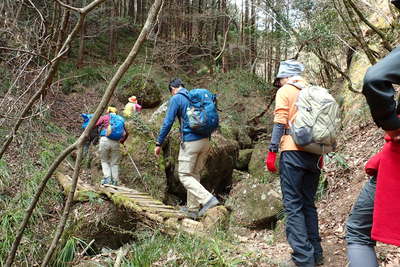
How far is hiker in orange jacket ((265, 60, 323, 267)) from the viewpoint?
3.60 m

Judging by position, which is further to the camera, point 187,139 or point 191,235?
point 187,139

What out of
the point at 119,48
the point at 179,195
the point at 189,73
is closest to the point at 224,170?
the point at 179,195

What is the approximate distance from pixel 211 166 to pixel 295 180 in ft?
17.6

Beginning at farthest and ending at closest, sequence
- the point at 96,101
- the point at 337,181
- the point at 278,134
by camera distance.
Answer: the point at 96,101 → the point at 337,181 → the point at 278,134

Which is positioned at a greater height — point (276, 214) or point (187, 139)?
point (187, 139)

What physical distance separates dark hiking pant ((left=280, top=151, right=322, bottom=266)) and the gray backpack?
0.16 m

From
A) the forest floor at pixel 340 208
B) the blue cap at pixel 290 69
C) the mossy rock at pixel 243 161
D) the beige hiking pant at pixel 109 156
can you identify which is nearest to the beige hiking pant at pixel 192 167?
the forest floor at pixel 340 208

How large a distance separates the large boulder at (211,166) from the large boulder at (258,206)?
5.44ft

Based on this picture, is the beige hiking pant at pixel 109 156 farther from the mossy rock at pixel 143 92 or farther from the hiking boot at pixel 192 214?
the mossy rock at pixel 143 92

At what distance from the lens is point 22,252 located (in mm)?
5250

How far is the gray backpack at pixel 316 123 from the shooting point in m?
3.53

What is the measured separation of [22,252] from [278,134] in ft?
13.0

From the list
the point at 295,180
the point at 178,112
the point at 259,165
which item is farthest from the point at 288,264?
the point at 259,165

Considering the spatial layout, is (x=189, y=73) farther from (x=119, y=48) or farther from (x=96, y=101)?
(x=96, y=101)
